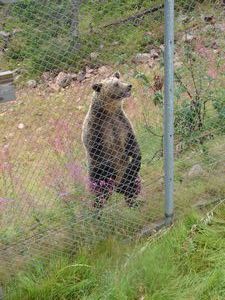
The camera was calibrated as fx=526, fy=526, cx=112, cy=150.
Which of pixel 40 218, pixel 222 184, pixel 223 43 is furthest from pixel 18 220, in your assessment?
pixel 223 43

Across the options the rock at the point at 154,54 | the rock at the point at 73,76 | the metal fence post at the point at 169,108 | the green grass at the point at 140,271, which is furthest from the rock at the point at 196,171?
the rock at the point at 73,76

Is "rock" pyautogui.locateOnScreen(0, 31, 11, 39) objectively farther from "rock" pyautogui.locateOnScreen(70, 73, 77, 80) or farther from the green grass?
the green grass

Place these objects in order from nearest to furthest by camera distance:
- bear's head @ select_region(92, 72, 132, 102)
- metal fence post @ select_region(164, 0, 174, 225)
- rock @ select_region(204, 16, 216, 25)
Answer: metal fence post @ select_region(164, 0, 174, 225) → bear's head @ select_region(92, 72, 132, 102) → rock @ select_region(204, 16, 216, 25)

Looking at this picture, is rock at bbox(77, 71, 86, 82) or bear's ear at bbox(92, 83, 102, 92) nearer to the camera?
rock at bbox(77, 71, 86, 82)

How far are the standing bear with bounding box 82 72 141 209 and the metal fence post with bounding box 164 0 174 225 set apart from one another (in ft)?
1.18

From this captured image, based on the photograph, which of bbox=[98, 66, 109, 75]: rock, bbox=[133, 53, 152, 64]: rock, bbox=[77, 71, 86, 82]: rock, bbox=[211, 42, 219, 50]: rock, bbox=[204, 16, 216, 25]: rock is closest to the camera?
bbox=[77, 71, 86, 82]: rock

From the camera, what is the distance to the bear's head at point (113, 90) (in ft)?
15.4

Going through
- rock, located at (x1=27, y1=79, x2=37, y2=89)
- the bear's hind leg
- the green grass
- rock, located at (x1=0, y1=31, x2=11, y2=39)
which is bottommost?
the green grass

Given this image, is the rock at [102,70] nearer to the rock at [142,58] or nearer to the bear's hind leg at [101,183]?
the rock at [142,58]

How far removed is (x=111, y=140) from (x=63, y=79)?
4.26 ft

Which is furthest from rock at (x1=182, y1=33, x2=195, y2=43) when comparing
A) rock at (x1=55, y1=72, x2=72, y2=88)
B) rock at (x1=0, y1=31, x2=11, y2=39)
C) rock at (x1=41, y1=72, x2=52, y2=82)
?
rock at (x1=0, y1=31, x2=11, y2=39)

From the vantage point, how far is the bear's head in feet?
15.4

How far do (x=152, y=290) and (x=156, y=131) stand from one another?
2.04m

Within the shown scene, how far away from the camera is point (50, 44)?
327cm
